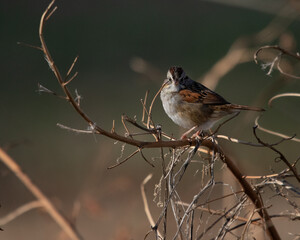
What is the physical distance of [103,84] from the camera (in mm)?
10492

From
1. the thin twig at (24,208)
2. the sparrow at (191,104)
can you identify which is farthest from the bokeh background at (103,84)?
the thin twig at (24,208)

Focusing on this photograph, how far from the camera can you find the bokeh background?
6605mm

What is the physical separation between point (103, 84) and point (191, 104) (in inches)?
275

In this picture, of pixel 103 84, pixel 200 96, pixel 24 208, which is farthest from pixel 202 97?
pixel 103 84

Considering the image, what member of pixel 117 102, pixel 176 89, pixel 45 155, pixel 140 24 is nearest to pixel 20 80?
pixel 117 102

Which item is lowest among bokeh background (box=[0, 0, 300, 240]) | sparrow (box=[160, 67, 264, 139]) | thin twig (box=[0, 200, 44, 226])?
thin twig (box=[0, 200, 44, 226])

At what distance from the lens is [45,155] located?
7992 mm

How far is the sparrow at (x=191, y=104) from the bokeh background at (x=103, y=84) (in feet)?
6.22

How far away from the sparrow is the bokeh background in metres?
1.90

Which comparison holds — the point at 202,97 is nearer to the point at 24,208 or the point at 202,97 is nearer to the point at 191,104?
the point at 191,104

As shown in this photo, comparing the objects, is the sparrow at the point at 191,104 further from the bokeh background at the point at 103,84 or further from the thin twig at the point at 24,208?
the bokeh background at the point at 103,84

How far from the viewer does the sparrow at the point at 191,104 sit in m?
3.55

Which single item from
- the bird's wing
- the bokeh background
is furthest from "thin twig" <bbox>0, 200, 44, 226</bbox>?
the bokeh background

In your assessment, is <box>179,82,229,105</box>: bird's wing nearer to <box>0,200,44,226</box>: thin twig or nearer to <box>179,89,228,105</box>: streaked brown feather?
<box>179,89,228,105</box>: streaked brown feather
